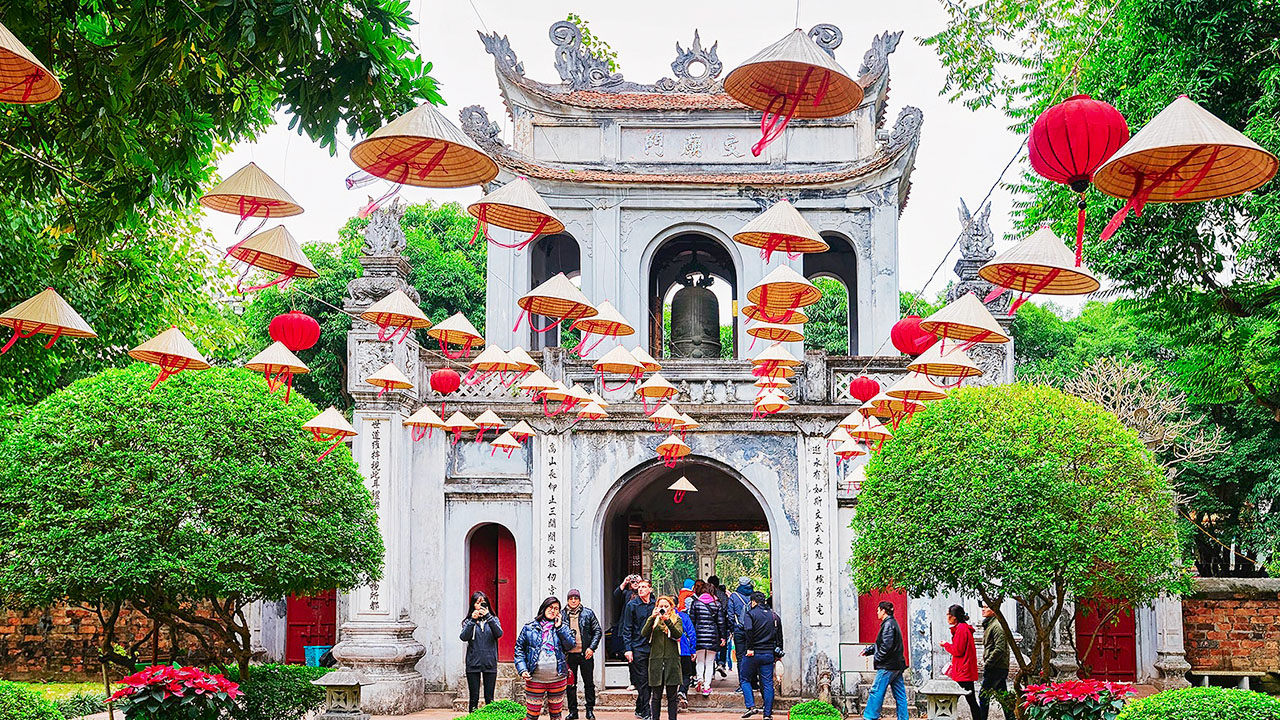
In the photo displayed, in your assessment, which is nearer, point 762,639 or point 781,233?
point 781,233

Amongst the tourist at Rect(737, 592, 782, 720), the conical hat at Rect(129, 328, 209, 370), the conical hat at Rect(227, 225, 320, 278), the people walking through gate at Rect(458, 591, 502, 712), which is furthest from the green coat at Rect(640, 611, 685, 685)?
the conical hat at Rect(227, 225, 320, 278)

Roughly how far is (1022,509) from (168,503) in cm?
731

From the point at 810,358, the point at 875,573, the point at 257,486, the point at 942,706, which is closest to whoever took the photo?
the point at 257,486

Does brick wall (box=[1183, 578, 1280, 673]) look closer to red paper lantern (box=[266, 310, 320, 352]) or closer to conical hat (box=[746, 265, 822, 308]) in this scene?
conical hat (box=[746, 265, 822, 308])

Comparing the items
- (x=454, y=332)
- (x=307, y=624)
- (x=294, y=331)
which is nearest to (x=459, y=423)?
(x=454, y=332)

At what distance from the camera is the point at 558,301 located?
9383 millimetres

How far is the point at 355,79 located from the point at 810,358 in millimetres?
10255

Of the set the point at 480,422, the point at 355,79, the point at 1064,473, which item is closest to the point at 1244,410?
the point at 1064,473

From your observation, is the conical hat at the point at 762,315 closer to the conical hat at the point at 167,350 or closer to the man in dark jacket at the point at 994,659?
the man in dark jacket at the point at 994,659

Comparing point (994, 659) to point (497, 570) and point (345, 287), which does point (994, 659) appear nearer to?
point (497, 570)

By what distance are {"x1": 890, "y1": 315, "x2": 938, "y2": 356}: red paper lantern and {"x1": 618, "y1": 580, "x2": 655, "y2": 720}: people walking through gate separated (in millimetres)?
3848

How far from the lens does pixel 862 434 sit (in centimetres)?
1299

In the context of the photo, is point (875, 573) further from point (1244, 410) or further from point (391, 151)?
point (1244, 410)

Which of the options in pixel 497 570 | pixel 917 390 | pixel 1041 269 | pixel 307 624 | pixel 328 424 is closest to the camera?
pixel 1041 269
